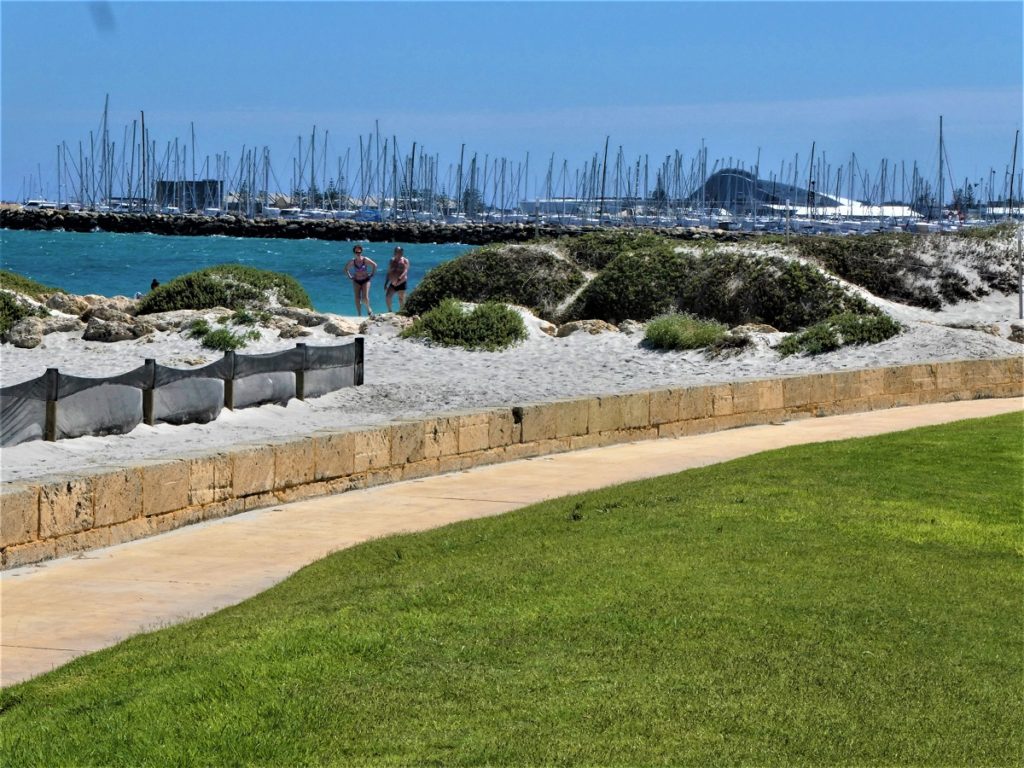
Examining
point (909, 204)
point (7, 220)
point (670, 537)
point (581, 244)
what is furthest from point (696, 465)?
point (7, 220)

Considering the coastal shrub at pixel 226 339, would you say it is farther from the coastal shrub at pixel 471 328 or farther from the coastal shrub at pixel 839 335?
the coastal shrub at pixel 839 335

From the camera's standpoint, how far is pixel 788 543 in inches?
326

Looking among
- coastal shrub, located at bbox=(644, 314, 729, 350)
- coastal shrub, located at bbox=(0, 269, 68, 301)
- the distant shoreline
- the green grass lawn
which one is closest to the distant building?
the distant shoreline

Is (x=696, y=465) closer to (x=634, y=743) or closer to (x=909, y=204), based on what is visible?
(x=634, y=743)

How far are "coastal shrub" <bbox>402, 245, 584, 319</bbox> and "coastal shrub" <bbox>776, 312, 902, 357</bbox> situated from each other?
7120mm

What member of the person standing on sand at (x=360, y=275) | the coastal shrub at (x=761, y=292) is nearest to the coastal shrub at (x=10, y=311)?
the person standing on sand at (x=360, y=275)

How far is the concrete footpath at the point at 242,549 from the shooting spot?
7.57 metres

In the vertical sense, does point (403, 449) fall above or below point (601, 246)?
below

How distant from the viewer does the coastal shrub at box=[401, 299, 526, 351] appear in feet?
78.6

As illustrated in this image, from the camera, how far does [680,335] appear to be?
2405 cm

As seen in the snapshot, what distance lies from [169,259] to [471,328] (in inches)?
2806

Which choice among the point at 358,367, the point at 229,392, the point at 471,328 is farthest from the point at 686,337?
the point at 229,392

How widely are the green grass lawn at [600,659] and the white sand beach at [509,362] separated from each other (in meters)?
9.10

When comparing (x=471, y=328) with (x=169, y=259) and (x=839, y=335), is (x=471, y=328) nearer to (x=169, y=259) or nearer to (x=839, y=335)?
(x=839, y=335)
